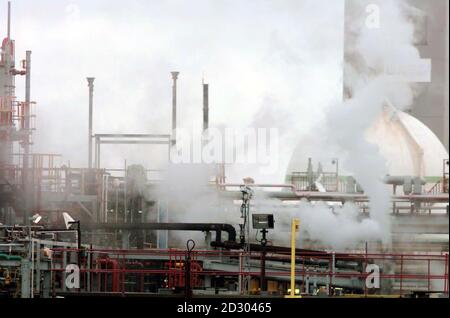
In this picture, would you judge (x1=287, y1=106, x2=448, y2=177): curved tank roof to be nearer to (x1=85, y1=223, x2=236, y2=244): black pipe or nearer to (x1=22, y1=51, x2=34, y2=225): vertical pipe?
(x1=85, y1=223, x2=236, y2=244): black pipe

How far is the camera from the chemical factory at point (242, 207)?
13.1 meters

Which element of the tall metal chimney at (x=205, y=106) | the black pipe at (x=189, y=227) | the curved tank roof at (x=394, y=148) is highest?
the tall metal chimney at (x=205, y=106)

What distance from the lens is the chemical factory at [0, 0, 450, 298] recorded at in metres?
13.1

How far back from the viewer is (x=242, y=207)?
1390cm

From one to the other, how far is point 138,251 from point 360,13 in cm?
436

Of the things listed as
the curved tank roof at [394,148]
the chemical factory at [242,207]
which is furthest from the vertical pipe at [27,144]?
the curved tank roof at [394,148]

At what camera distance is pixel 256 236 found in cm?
1496

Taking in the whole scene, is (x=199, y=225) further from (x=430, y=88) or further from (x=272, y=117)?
(x=430, y=88)

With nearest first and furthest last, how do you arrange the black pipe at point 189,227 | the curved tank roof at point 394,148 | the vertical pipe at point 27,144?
the curved tank roof at point 394,148
the vertical pipe at point 27,144
the black pipe at point 189,227

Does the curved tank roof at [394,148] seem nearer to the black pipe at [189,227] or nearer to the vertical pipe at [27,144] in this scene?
the black pipe at [189,227]

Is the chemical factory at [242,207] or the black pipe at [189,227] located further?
the black pipe at [189,227]

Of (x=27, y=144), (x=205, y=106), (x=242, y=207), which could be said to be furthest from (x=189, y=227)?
(x=27, y=144)

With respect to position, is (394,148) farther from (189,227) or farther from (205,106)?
(189,227)
